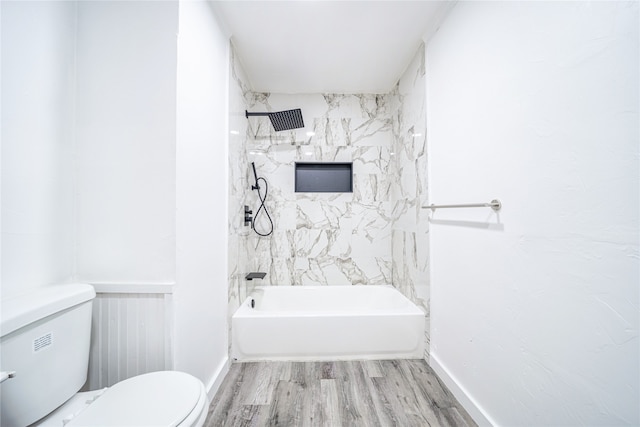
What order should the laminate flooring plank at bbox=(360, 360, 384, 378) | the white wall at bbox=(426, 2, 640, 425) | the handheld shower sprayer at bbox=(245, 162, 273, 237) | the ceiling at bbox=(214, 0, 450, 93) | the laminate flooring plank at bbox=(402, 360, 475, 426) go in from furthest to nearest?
the handheld shower sprayer at bbox=(245, 162, 273, 237) → the laminate flooring plank at bbox=(360, 360, 384, 378) → the ceiling at bbox=(214, 0, 450, 93) → the laminate flooring plank at bbox=(402, 360, 475, 426) → the white wall at bbox=(426, 2, 640, 425)

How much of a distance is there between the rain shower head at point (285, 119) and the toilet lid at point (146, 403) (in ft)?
6.36

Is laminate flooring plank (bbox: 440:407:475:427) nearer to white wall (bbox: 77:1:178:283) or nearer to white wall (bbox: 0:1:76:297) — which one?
white wall (bbox: 77:1:178:283)

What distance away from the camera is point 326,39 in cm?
189

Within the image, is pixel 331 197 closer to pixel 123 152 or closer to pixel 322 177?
A: pixel 322 177

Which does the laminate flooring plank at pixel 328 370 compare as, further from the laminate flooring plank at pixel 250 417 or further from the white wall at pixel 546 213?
the white wall at pixel 546 213

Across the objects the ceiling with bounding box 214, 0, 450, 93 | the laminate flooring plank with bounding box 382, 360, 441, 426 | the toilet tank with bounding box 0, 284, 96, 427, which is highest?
the ceiling with bounding box 214, 0, 450, 93

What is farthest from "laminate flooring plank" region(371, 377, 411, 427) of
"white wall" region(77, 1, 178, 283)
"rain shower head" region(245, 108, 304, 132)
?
"rain shower head" region(245, 108, 304, 132)

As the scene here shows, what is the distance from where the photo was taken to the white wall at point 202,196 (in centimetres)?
121

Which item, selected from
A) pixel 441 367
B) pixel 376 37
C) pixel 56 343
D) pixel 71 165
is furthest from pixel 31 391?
pixel 376 37

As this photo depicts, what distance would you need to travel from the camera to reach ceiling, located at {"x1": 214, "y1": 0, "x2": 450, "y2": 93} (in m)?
1.61

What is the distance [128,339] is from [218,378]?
0.69 m

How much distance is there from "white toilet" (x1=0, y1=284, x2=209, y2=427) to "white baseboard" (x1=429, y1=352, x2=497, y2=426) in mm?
1314

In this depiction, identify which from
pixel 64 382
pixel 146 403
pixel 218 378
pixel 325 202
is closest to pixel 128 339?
pixel 64 382

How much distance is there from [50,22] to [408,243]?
2.49 metres
